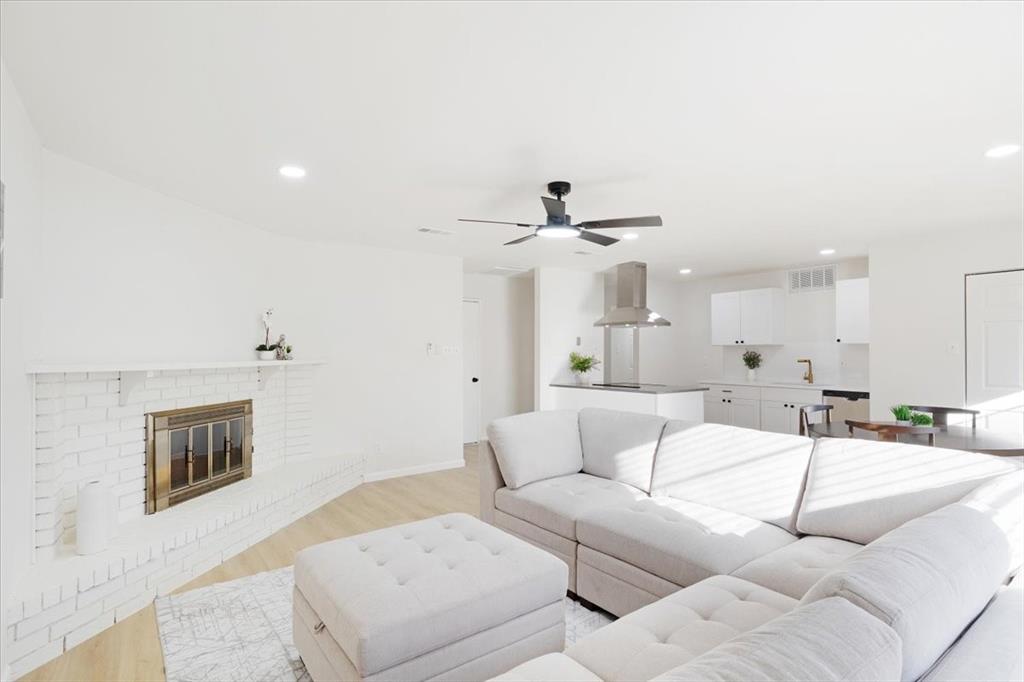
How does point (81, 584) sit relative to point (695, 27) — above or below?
below

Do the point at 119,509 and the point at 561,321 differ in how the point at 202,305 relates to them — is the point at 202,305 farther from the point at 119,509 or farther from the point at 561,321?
the point at 561,321

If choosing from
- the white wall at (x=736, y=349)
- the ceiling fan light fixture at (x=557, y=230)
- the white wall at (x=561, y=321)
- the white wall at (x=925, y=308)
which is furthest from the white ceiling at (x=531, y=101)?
the white wall at (x=736, y=349)

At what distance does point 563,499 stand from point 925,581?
2076 millimetres

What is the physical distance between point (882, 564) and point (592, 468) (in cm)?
253

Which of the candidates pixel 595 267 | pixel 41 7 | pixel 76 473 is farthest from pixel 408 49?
pixel 595 267

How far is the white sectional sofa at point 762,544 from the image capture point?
84cm

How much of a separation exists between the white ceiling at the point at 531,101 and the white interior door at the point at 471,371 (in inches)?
121

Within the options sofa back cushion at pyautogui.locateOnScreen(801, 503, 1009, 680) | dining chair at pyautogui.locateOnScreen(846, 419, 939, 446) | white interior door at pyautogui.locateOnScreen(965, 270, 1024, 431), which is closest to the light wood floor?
sofa back cushion at pyautogui.locateOnScreen(801, 503, 1009, 680)

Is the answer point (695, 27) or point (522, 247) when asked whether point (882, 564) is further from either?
point (522, 247)

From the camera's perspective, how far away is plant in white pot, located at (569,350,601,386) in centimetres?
666

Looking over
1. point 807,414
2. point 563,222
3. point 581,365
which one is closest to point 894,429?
point 807,414

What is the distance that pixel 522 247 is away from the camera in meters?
5.39

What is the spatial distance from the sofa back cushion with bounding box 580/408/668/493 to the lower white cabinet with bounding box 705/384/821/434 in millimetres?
3919

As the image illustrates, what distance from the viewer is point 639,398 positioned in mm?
5586
